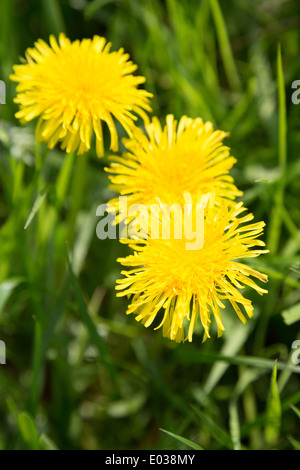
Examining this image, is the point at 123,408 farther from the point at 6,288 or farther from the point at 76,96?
the point at 76,96

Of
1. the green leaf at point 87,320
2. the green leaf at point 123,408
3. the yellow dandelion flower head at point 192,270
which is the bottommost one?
the green leaf at point 123,408

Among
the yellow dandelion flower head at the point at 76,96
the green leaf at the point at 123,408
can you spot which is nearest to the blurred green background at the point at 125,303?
the green leaf at the point at 123,408

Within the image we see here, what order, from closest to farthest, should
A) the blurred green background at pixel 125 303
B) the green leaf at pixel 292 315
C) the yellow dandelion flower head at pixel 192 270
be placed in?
the yellow dandelion flower head at pixel 192 270 < the green leaf at pixel 292 315 < the blurred green background at pixel 125 303

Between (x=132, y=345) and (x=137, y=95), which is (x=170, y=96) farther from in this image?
(x=132, y=345)

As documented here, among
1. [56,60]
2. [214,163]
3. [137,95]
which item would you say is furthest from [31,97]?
[214,163]

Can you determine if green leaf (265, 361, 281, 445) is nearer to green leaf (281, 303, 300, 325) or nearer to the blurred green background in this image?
the blurred green background

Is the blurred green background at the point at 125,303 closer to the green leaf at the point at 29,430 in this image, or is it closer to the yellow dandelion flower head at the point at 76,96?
the green leaf at the point at 29,430

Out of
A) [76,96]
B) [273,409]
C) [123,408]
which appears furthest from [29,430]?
[76,96]
